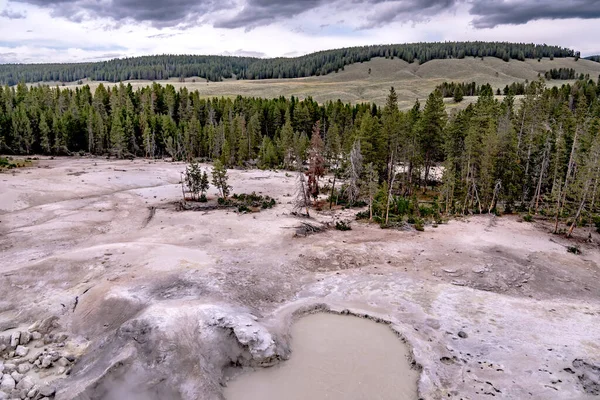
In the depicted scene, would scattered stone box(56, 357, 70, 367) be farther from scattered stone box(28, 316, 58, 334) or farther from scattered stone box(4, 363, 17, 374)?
scattered stone box(28, 316, 58, 334)

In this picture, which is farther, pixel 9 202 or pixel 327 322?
pixel 9 202

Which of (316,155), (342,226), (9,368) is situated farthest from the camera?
(316,155)

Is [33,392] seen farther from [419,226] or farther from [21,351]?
[419,226]

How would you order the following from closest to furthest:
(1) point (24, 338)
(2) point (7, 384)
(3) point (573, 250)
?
1. (2) point (7, 384)
2. (1) point (24, 338)
3. (3) point (573, 250)

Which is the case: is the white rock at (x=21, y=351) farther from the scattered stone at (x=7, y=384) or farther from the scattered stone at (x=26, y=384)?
the scattered stone at (x=26, y=384)

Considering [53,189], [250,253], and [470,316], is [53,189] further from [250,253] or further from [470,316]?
[470,316]

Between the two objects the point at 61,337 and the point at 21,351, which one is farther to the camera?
the point at 61,337

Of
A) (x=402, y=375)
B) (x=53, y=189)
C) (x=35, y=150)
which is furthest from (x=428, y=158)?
(x=35, y=150)

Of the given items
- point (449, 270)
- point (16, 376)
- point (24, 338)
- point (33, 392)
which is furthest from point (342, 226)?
A: point (33, 392)
